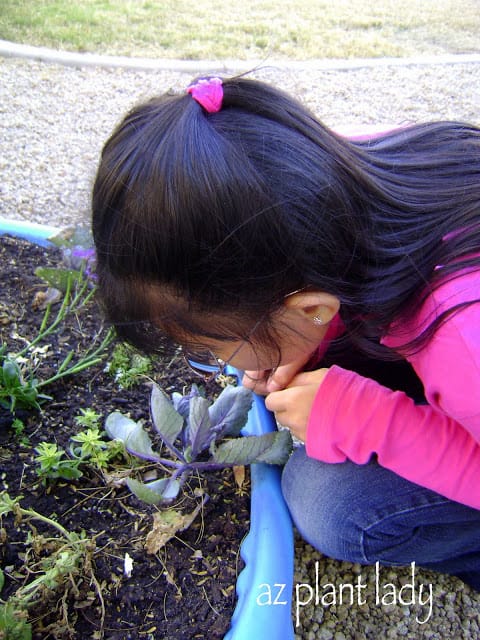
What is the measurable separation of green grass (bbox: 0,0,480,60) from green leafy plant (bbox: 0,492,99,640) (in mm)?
2768

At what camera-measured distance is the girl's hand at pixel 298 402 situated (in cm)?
109

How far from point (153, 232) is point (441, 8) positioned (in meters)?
4.44

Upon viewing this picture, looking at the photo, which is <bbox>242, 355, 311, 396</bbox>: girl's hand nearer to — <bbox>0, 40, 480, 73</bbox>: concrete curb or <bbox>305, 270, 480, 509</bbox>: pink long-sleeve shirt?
<bbox>305, 270, 480, 509</bbox>: pink long-sleeve shirt

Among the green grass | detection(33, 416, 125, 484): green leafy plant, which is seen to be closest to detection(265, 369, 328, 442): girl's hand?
detection(33, 416, 125, 484): green leafy plant

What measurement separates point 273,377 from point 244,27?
306 cm

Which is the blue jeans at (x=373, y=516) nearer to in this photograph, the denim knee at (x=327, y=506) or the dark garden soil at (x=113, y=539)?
the denim knee at (x=327, y=506)

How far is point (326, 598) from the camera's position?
1162 millimetres

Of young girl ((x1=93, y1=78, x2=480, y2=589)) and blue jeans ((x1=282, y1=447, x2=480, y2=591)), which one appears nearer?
young girl ((x1=93, y1=78, x2=480, y2=589))

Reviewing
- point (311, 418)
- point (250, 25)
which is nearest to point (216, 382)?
point (311, 418)

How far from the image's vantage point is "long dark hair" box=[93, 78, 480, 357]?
76cm

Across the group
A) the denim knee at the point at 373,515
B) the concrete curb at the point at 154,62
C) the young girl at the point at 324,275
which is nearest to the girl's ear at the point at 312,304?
the young girl at the point at 324,275

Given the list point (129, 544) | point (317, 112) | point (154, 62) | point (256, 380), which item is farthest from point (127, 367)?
point (154, 62)

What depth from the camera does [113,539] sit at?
40.4 inches

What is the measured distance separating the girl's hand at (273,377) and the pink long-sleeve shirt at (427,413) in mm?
119
